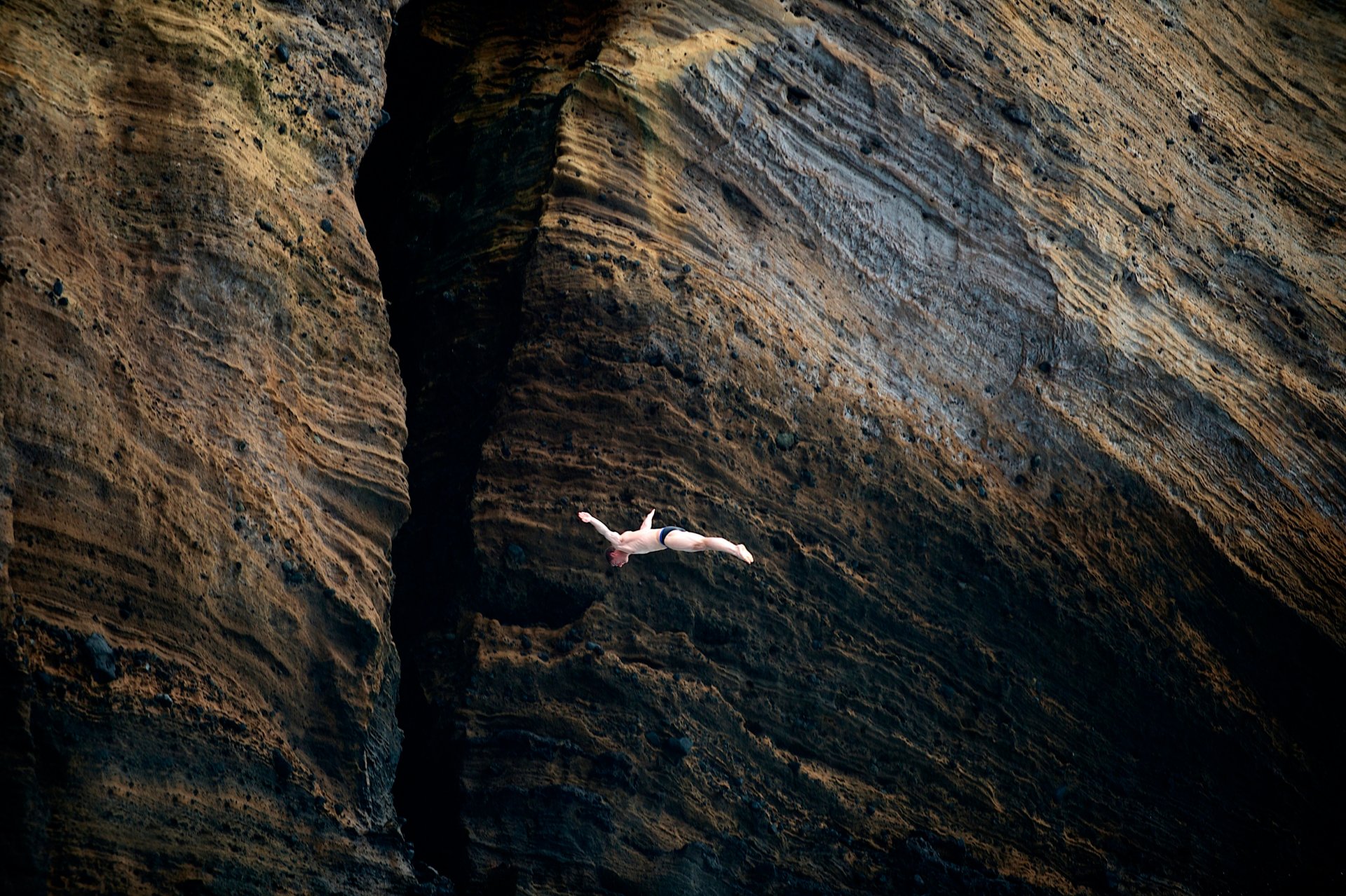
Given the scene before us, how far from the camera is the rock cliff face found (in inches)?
278

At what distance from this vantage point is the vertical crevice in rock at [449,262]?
28.0 ft

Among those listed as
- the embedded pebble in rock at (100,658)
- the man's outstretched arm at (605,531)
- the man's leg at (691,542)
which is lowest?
the embedded pebble in rock at (100,658)

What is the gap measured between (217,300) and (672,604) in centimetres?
368

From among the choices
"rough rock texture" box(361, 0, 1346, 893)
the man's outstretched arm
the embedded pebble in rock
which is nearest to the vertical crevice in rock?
"rough rock texture" box(361, 0, 1346, 893)

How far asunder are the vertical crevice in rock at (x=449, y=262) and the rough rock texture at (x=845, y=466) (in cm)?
3

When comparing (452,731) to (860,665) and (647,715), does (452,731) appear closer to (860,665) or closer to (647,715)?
(647,715)

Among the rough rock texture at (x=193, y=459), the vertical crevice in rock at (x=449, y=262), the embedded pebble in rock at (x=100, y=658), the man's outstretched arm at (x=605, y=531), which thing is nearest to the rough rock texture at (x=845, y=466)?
the vertical crevice in rock at (x=449, y=262)

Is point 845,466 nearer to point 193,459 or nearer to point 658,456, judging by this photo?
point 658,456

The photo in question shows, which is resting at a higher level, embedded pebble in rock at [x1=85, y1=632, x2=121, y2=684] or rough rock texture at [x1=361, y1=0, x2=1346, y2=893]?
rough rock texture at [x1=361, y1=0, x2=1346, y2=893]

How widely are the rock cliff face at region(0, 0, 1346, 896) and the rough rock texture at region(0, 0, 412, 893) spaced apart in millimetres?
27

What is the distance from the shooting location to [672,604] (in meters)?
8.73

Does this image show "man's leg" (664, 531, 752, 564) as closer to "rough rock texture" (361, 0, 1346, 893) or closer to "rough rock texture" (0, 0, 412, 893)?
"rough rock texture" (361, 0, 1346, 893)

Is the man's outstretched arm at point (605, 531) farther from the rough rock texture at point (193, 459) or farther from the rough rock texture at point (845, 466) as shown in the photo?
the rough rock texture at point (193, 459)

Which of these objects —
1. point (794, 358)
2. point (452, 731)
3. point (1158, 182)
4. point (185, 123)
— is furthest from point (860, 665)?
point (185, 123)
